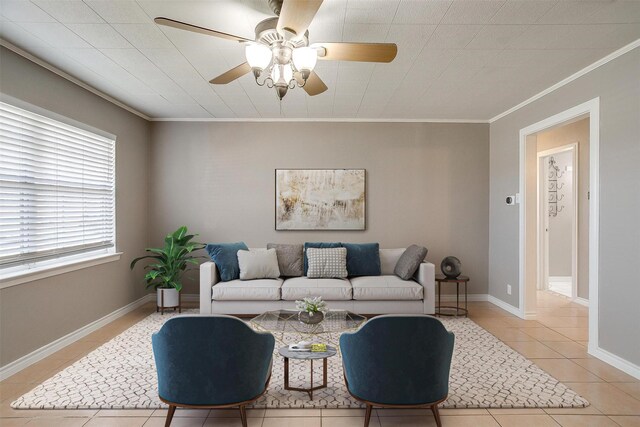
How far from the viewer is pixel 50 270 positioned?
12.3 ft

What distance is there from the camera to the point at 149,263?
18.9 feet

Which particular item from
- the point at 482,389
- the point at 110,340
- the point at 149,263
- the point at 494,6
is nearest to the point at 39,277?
the point at 110,340

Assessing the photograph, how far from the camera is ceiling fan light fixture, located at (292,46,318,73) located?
245cm

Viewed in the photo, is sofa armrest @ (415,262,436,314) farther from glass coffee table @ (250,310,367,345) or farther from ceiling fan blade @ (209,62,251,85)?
ceiling fan blade @ (209,62,251,85)

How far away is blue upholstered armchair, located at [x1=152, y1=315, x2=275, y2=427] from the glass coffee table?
646mm

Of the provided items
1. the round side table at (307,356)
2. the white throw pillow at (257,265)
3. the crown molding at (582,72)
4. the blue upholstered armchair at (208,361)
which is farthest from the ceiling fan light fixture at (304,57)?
the white throw pillow at (257,265)

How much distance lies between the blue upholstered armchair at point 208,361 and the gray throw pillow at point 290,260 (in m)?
2.87

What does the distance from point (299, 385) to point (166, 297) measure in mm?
2721

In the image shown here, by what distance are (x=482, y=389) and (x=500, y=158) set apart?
3.59m

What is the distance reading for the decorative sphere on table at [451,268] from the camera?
17.3 feet

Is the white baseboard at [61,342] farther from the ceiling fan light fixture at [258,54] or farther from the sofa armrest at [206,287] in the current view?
the ceiling fan light fixture at [258,54]

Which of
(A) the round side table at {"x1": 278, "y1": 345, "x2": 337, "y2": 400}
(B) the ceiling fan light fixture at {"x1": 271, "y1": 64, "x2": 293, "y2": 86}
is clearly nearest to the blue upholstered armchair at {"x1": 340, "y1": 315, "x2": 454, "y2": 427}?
(A) the round side table at {"x1": 278, "y1": 345, "x2": 337, "y2": 400}

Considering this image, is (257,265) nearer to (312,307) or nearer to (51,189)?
(312,307)

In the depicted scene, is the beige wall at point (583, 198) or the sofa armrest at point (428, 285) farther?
the beige wall at point (583, 198)
